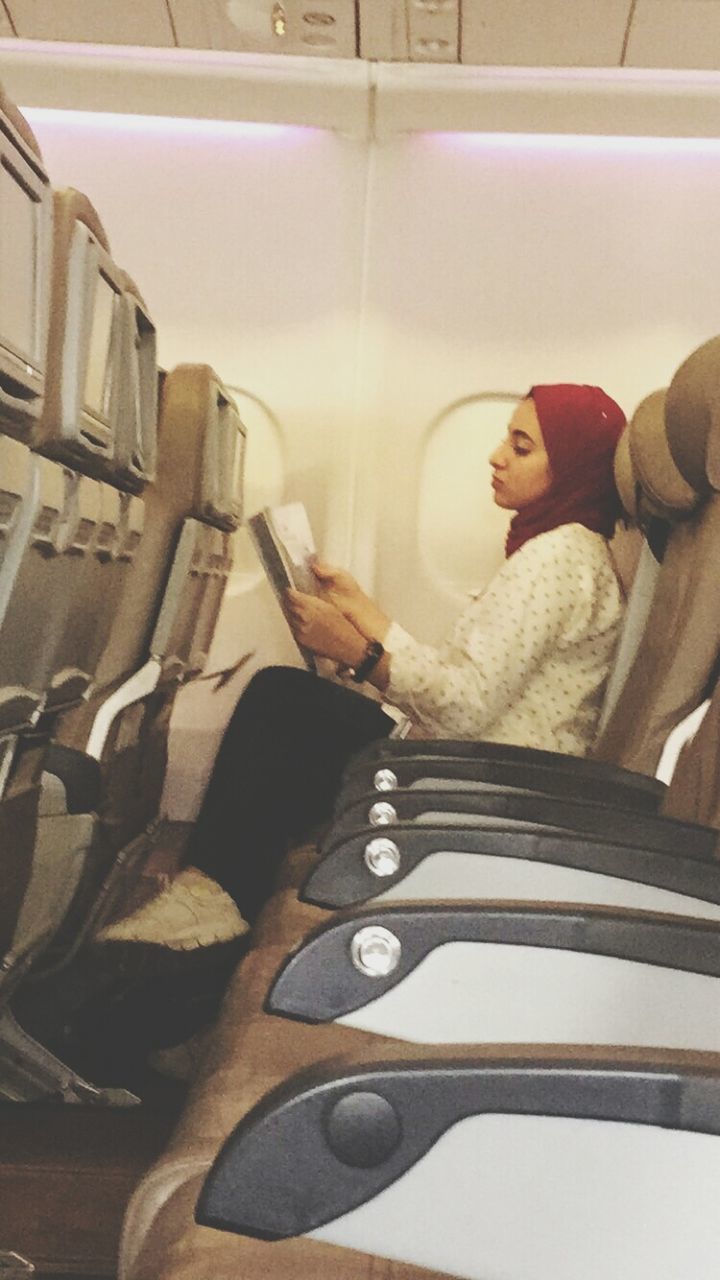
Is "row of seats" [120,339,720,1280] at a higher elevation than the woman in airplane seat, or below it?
below

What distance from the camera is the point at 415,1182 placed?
1.98 ft

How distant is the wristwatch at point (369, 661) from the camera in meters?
2.59

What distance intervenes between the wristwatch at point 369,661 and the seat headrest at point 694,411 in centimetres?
89

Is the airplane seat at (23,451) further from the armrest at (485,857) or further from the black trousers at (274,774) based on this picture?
the black trousers at (274,774)

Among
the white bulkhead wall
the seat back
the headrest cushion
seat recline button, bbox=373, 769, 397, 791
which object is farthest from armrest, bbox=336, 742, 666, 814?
the white bulkhead wall

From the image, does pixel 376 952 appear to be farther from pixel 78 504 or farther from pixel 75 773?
pixel 75 773

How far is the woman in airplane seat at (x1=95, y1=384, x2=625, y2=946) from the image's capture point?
238cm

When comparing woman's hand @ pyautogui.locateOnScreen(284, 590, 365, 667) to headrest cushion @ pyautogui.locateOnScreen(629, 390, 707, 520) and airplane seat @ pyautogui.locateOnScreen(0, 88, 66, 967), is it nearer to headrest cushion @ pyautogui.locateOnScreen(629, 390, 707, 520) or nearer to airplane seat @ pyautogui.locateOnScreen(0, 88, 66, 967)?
headrest cushion @ pyautogui.locateOnScreen(629, 390, 707, 520)

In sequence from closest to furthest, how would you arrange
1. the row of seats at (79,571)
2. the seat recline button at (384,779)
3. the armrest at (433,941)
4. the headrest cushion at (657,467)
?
1. the armrest at (433,941)
2. the row of seats at (79,571)
3. the seat recline button at (384,779)
4. the headrest cushion at (657,467)

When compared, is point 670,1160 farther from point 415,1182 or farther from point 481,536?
point 481,536

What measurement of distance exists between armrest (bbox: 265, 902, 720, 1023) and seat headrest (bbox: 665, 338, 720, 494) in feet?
3.29

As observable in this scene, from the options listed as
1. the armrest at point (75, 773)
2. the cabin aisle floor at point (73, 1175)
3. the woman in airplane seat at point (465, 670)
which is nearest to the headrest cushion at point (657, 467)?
the woman in airplane seat at point (465, 670)

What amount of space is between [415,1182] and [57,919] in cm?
136

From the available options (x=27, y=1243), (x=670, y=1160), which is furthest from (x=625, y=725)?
(x=670, y=1160)
